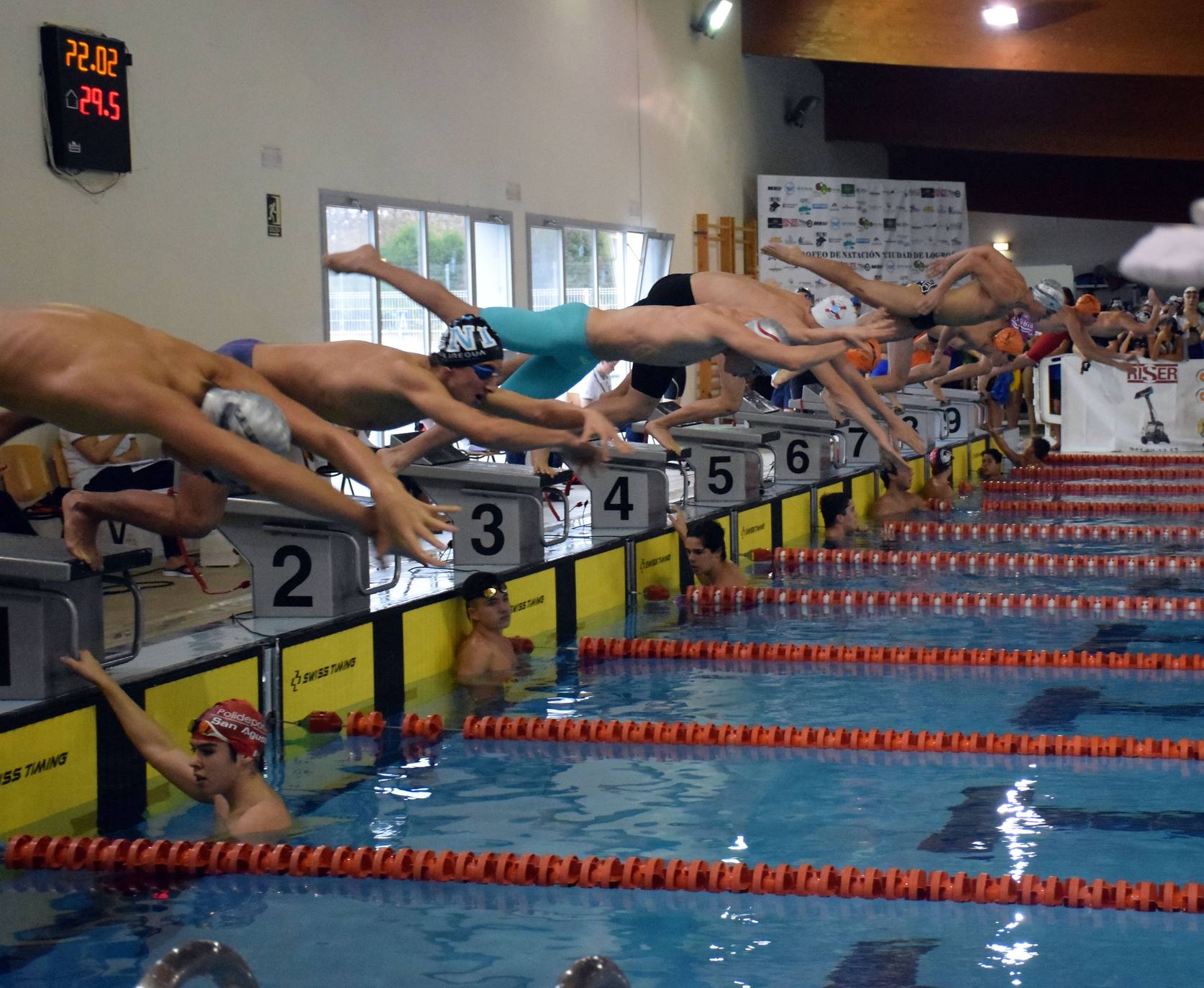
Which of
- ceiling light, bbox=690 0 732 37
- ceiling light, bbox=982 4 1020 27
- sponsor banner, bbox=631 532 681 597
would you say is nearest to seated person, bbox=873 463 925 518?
sponsor banner, bbox=631 532 681 597

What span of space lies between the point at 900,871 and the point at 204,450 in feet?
7.08

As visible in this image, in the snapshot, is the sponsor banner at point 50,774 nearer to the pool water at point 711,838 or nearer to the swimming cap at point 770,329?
the pool water at point 711,838

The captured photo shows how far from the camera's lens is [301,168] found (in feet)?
34.9

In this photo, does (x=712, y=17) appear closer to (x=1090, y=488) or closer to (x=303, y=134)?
(x=1090, y=488)

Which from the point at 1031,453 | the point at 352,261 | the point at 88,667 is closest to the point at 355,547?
the point at 352,261

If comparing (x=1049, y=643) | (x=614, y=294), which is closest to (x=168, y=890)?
(x=1049, y=643)

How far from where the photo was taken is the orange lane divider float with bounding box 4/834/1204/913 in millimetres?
3883

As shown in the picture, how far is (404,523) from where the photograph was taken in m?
3.34

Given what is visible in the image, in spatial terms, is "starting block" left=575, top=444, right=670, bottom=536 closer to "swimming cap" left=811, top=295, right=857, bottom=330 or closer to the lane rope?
"swimming cap" left=811, top=295, right=857, bottom=330


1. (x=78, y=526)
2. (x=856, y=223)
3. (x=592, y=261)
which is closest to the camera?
(x=78, y=526)

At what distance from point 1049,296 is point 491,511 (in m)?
4.59

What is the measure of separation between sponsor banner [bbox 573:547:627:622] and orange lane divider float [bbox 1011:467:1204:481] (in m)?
6.78

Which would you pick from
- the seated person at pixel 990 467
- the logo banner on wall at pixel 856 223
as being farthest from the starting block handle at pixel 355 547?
the logo banner on wall at pixel 856 223

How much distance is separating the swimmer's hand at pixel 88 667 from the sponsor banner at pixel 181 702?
1.49 feet
